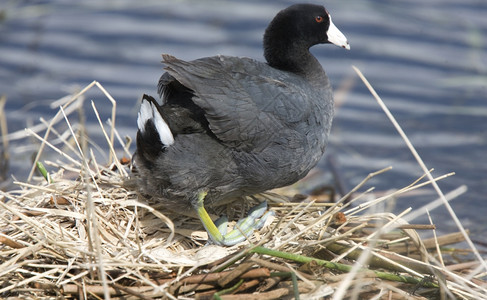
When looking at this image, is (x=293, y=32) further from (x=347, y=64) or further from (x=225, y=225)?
(x=347, y=64)

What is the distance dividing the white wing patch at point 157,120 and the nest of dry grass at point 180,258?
0.35 metres

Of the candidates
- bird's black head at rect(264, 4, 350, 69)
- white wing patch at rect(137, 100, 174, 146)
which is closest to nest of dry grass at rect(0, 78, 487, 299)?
white wing patch at rect(137, 100, 174, 146)

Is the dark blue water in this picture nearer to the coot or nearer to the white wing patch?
the coot

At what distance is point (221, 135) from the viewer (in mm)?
2803

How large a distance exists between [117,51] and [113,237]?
11.4ft

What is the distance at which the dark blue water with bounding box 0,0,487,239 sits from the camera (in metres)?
5.00

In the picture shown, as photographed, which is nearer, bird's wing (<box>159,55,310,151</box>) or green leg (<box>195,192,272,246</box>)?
bird's wing (<box>159,55,310,151</box>)

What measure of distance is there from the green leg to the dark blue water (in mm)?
1668

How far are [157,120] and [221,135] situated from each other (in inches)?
10.7

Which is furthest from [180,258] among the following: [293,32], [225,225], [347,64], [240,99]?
[347,64]

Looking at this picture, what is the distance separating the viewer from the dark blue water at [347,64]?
500 cm

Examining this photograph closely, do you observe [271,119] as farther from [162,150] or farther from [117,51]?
[117,51]

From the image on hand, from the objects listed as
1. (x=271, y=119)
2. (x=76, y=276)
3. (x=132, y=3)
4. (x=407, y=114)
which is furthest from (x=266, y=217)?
(x=132, y=3)

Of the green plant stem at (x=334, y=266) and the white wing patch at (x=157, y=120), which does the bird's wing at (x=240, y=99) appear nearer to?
the white wing patch at (x=157, y=120)
